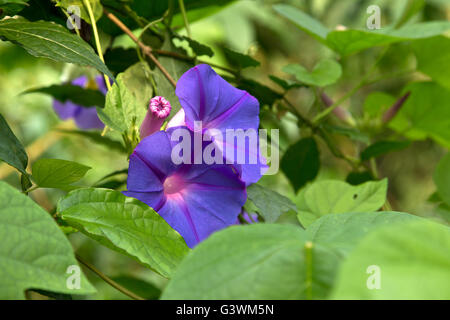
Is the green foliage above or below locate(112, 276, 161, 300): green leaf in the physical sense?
above

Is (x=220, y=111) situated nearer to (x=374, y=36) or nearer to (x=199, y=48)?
(x=199, y=48)

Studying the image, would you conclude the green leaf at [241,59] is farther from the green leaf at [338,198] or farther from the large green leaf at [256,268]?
the large green leaf at [256,268]

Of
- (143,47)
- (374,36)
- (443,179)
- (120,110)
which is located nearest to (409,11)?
(374,36)

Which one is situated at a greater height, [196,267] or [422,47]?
[422,47]

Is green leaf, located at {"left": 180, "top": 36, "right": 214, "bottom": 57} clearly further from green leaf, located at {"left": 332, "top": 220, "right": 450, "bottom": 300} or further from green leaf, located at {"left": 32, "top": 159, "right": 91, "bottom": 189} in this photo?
green leaf, located at {"left": 332, "top": 220, "right": 450, "bottom": 300}

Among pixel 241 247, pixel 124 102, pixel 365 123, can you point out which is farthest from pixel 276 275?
pixel 365 123

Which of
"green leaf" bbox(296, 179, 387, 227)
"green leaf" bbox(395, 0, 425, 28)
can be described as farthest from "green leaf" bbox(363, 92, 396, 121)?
"green leaf" bbox(296, 179, 387, 227)
